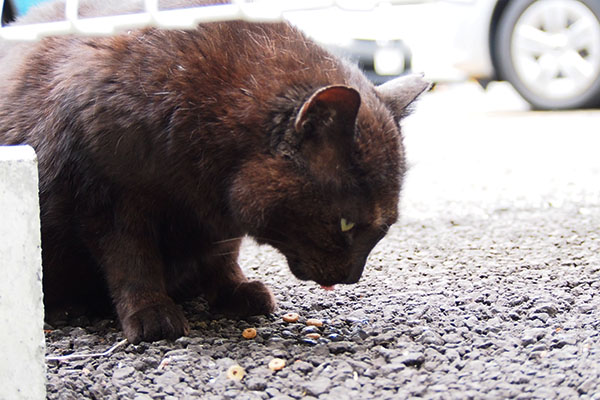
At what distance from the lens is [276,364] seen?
176 cm

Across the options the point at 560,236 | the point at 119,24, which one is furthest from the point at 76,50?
the point at 560,236

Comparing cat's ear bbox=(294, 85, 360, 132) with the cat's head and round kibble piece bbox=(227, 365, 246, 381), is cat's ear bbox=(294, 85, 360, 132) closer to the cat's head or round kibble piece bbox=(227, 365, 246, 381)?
the cat's head

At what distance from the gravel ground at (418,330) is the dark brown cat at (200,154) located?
19 centimetres

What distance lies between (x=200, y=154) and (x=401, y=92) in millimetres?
685

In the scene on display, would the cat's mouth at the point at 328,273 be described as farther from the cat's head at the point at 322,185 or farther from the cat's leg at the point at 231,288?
the cat's leg at the point at 231,288

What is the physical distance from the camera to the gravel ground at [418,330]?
5.30ft

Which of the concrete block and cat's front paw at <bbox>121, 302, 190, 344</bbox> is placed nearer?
the concrete block

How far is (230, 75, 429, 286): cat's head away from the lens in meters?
1.90

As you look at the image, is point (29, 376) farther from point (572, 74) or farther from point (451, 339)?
point (572, 74)

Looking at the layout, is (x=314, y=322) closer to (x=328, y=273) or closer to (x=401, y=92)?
(x=328, y=273)

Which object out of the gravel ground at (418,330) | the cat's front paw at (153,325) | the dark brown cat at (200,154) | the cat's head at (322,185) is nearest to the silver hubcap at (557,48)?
the gravel ground at (418,330)

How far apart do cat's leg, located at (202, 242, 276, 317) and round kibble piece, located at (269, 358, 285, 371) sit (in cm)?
51

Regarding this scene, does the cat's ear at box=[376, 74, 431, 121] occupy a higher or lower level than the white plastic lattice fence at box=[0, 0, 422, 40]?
lower

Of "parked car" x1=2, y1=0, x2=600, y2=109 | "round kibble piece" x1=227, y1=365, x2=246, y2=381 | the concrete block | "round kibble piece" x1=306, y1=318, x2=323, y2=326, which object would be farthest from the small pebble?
"parked car" x1=2, y1=0, x2=600, y2=109
